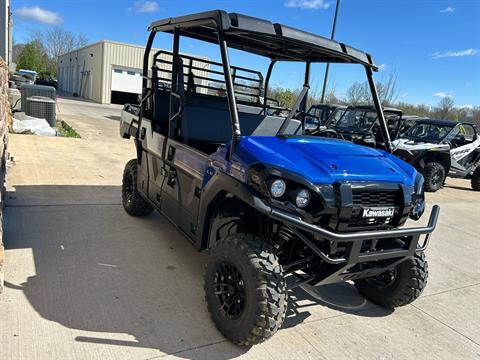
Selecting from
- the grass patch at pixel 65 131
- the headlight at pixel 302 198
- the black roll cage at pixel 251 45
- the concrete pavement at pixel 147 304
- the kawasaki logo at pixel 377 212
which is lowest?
the grass patch at pixel 65 131

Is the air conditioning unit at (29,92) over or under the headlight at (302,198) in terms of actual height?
under

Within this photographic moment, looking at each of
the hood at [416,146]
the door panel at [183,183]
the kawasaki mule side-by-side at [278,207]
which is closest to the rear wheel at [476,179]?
the hood at [416,146]

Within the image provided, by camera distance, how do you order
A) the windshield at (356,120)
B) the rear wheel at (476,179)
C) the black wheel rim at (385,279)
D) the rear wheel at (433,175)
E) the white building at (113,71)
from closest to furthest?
the black wheel rim at (385,279), the rear wheel at (433,175), the windshield at (356,120), the rear wheel at (476,179), the white building at (113,71)

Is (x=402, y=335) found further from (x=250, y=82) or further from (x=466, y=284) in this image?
(x=250, y=82)

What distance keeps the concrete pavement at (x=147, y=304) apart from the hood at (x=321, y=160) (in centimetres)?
116

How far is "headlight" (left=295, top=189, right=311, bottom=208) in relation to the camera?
94.0 inches

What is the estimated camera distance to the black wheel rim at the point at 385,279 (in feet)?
10.7

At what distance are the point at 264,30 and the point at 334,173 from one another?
44.4 inches

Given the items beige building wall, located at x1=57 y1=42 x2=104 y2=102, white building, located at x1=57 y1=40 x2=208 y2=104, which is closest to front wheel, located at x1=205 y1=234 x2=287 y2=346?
white building, located at x1=57 y1=40 x2=208 y2=104

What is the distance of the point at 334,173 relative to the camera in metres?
2.46

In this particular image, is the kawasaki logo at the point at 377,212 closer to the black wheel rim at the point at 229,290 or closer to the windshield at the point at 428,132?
the black wheel rim at the point at 229,290

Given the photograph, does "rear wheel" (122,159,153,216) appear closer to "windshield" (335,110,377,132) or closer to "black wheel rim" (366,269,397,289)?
"black wheel rim" (366,269,397,289)

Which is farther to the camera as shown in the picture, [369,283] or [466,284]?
[466,284]

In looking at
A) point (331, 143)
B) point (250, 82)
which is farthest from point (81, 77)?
point (331, 143)
